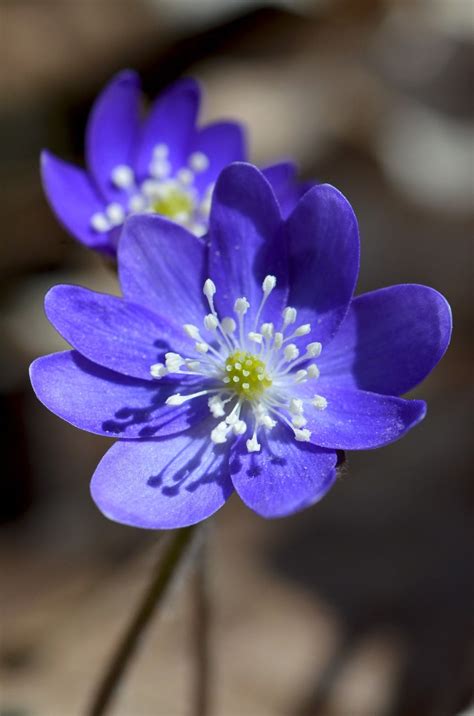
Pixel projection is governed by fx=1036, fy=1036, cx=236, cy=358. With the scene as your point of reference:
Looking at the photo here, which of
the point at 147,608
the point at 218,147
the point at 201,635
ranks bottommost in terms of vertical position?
the point at 201,635

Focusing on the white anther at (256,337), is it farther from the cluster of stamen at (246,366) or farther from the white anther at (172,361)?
the white anther at (172,361)

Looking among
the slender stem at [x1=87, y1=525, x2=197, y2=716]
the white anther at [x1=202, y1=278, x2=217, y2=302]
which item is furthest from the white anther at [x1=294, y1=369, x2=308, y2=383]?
the slender stem at [x1=87, y1=525, x2=197, y2=716]

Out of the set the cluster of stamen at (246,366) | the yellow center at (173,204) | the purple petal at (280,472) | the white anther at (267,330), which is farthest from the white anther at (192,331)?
the yellow center at (173,204)

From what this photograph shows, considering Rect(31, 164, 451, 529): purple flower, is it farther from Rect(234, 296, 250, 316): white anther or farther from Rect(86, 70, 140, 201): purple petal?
Rect(86, 70, 140, 201): purple petal

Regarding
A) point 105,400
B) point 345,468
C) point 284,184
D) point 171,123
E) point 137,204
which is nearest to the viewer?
point 345,468

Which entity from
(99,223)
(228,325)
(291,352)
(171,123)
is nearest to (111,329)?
(228,325)

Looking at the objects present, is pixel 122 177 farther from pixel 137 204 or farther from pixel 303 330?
pixel 303 330
